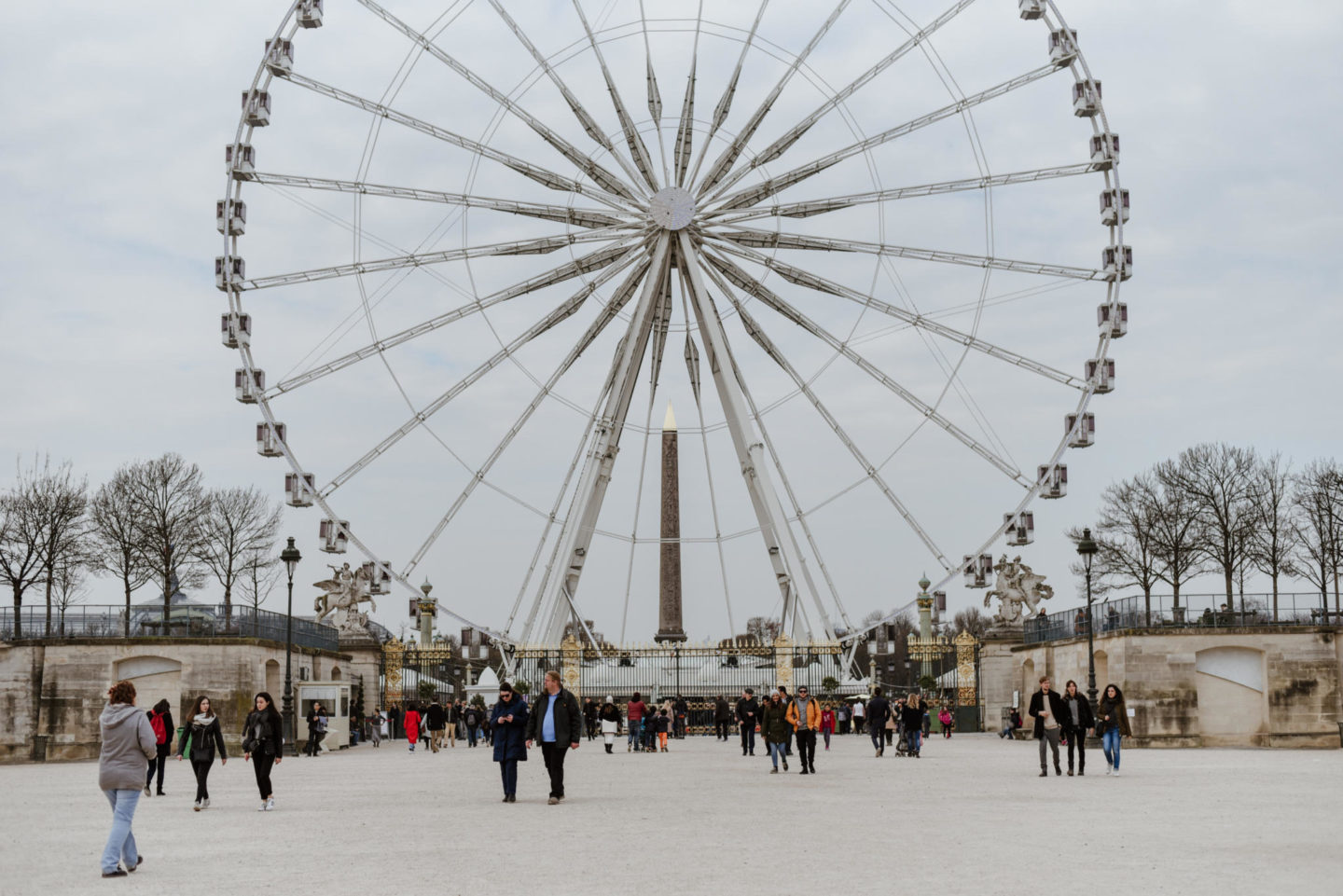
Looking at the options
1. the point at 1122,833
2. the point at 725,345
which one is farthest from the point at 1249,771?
the point at 725,345

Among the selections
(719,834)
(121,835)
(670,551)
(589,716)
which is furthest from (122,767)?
(670,551)

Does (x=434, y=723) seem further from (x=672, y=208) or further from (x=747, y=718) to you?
(x=672, y=208)

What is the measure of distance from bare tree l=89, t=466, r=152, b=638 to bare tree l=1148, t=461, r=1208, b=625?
3618 centimetres

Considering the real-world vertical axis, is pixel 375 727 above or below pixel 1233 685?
below

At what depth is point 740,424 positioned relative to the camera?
130 ft

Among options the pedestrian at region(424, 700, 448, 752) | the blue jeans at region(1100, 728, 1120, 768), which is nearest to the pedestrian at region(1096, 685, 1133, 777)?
the blue jeans at region(1100, 728, 1120, 768)

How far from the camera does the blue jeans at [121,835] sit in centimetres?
1146

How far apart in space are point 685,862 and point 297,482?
28158mm

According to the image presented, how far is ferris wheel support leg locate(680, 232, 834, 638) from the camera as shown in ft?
129

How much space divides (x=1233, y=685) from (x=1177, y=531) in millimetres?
23365

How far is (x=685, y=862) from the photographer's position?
11.8 m

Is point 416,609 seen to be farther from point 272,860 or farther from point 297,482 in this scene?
point 272,860

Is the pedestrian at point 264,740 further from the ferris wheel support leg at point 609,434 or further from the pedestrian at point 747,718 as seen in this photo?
the ferris wheel support leg at point 609,434

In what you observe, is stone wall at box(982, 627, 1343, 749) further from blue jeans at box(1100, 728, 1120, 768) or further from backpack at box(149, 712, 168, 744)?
backpack at box(149, 712, 168, 744)
